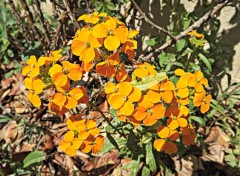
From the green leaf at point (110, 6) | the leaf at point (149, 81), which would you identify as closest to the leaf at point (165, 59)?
the green leaf at point (110, 6)

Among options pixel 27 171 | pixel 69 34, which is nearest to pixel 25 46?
pixel 69 34

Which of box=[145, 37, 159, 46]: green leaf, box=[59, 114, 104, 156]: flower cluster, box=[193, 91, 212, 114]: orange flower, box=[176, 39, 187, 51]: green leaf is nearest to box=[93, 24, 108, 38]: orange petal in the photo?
box=[59, 114, 104, 156]: flower cluster

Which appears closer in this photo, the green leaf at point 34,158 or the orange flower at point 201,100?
the orange flower at point 201,100

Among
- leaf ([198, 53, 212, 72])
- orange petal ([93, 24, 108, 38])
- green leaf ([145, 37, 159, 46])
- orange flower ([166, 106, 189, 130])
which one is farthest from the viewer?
green leaf ([145, 37, 159, 46])

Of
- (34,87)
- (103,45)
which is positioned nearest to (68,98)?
(34,87)

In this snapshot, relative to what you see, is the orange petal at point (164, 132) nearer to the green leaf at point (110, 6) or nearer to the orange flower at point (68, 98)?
the orange flower at point (68, 98)

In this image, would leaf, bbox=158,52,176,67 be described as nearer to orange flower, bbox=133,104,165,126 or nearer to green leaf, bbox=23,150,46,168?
orange flower, bbox=133,104,165,126

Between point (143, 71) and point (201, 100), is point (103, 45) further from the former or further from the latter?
point (201, 100)
